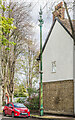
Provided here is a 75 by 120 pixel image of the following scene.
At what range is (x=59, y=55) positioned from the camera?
88.4 ft

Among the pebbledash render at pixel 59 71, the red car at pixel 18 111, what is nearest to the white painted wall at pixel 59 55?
the pebbledash render at pixel 59 71

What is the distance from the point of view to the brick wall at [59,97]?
24484 mm

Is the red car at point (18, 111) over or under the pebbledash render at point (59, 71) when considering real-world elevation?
under

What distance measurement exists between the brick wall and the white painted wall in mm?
621

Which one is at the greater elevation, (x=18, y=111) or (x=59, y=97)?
(x=59, y=97)

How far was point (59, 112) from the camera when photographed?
26.0 m

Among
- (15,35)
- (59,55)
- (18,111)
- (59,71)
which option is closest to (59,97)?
(59,71)

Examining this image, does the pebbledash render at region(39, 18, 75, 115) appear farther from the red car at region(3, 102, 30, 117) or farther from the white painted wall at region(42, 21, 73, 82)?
the red car at region(3, 102, 30, 117)

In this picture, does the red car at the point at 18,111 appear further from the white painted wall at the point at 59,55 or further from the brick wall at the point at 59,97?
the white painted wall at the point at 59,55

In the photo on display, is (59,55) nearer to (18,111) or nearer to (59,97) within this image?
(59,97)

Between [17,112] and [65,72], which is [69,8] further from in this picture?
[17,112]

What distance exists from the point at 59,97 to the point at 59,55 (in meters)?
4.17

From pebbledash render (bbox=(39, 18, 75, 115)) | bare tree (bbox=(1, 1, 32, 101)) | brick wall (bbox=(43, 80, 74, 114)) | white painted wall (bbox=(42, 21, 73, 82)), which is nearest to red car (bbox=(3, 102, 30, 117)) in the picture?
brick wall (bbox=(43, 80, 74, 114))

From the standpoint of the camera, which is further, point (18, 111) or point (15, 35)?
point (15, 35)
